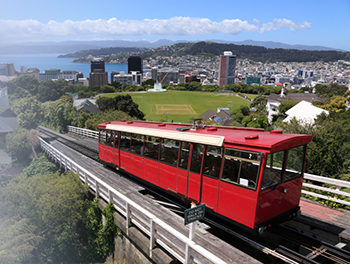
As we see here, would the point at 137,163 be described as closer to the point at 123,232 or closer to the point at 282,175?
the point at 123,232

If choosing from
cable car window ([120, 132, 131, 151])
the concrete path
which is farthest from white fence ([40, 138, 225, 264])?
the concrete path

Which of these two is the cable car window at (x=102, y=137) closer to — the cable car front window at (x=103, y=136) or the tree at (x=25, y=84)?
the cable car front window at (x=103, y=136)

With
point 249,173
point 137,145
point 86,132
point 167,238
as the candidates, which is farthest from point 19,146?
point 249,173

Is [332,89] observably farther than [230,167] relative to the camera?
Yes

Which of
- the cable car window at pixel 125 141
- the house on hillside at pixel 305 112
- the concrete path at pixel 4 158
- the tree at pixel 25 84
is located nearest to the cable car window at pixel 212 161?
the cable car window at pixel 125 141

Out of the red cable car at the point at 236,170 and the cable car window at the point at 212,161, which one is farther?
the cable car window at the point at 212,161

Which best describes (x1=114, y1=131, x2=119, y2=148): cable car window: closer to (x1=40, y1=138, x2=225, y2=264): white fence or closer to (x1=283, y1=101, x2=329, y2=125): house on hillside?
(x1=40, y1=138, x2=225, y2=264): white fence

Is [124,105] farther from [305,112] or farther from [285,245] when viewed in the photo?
[285,245]
